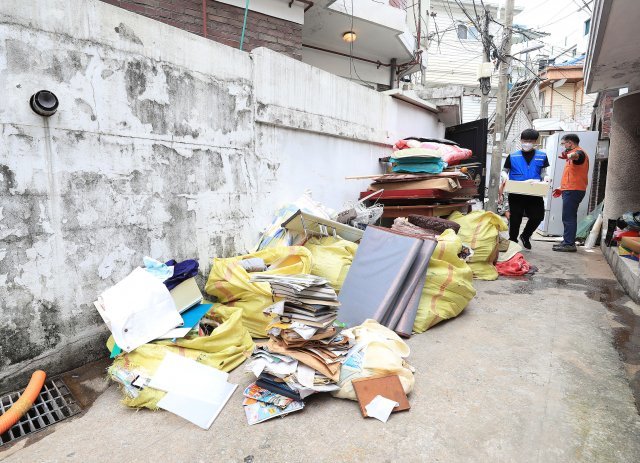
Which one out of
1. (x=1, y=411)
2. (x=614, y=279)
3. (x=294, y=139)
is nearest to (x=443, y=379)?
(x=1, y=411)

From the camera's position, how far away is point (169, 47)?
2.80 meters

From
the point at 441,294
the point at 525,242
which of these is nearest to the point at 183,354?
the point at 441,294

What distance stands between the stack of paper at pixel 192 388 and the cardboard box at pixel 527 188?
16.8 feet

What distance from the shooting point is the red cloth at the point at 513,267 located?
15.0 feet

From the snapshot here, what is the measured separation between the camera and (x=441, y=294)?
3.04 meters

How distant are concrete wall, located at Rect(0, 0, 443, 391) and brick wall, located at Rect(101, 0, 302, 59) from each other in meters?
2.10

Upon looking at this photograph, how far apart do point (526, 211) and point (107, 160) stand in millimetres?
5781

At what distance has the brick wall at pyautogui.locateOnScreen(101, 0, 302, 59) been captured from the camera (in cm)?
466

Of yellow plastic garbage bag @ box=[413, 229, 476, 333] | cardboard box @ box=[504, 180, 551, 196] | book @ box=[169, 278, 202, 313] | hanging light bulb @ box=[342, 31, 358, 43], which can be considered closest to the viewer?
book @ box=[169, 278, 202, 313]

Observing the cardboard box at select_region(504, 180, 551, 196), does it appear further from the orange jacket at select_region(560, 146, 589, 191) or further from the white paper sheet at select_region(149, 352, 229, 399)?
the white paper sheet at select_region(149, 352, 229, 399)

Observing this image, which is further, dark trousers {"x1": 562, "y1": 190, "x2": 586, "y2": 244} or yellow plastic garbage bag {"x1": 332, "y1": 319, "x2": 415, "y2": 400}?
dark trousers {"x1": 562, "y1": 190, "x2": 586, "y2": 244}

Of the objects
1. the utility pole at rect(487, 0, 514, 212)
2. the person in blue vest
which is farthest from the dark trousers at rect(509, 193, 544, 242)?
the utility pole at rect(487, 0, 514, 212)

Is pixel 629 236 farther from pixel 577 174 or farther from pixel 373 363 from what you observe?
pixel 373 363

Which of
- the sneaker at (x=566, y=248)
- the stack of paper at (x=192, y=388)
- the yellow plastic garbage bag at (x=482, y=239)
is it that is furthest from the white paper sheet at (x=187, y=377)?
the sneaker at (x=566, y=248)
